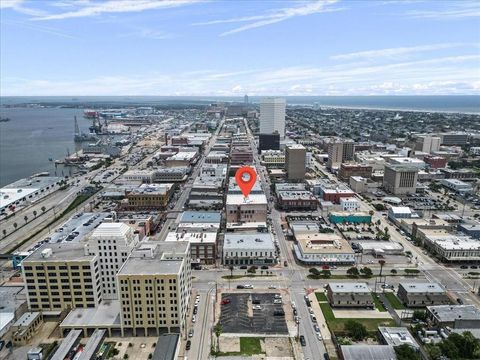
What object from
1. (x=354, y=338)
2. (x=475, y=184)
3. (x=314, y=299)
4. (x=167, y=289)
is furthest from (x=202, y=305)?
(x=475, y=184)

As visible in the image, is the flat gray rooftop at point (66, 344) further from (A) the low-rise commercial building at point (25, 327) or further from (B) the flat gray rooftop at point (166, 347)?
(B) the flat gray rooftop at point (166, 347)

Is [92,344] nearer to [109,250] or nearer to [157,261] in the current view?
[157,261]

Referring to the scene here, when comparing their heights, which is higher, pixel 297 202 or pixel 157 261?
pixel 157 261

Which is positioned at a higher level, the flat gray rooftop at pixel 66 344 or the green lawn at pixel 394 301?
the flat gray rooftop at pixel 66 344

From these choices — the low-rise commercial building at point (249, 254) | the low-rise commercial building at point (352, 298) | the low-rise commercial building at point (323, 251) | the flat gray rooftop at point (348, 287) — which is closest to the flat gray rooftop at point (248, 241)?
the low-rise commercial building at point (249, 254)

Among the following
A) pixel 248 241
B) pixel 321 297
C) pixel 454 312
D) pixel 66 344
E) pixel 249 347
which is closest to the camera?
pixel 66 344

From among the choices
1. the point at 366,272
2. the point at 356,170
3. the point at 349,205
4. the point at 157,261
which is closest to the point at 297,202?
the point at 349,205

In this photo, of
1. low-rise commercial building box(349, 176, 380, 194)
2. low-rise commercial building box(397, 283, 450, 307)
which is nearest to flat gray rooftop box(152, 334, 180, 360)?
low-rise commercial building box(397, 283, 450, 307)
